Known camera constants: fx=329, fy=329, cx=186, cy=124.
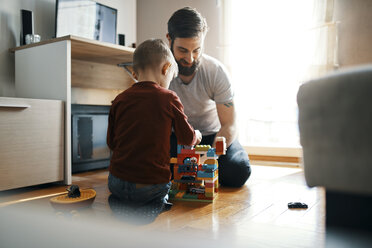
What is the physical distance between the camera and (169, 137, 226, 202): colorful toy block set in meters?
1.26

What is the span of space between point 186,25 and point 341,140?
103 centimetres

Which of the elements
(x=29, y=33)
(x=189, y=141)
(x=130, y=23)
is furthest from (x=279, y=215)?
(x=130, y=23)

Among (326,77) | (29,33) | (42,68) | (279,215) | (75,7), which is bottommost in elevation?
(279,215)

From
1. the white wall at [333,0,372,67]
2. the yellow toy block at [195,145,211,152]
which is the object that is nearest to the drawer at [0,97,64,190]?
the yellow toy block at [195,145,211,152]

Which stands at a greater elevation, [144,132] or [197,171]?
[144,132]

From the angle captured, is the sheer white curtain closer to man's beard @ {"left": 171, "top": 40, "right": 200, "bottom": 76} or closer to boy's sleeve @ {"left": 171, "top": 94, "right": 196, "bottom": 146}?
man's beard @ {"left": 171, "top": 40, "right": 200, "bottom": 76}

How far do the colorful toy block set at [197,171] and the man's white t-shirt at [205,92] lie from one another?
318mm

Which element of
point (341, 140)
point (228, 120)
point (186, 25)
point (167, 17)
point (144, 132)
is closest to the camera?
point (341, 140)

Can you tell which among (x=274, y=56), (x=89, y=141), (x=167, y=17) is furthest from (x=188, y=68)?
(x=167, y=17)

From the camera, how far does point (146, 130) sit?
1015mm

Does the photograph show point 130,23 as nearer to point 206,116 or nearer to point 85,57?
point 85,57

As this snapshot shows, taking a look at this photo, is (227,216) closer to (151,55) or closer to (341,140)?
(151,55)

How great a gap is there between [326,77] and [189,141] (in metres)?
0.67

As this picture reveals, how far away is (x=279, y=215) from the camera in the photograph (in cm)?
110
